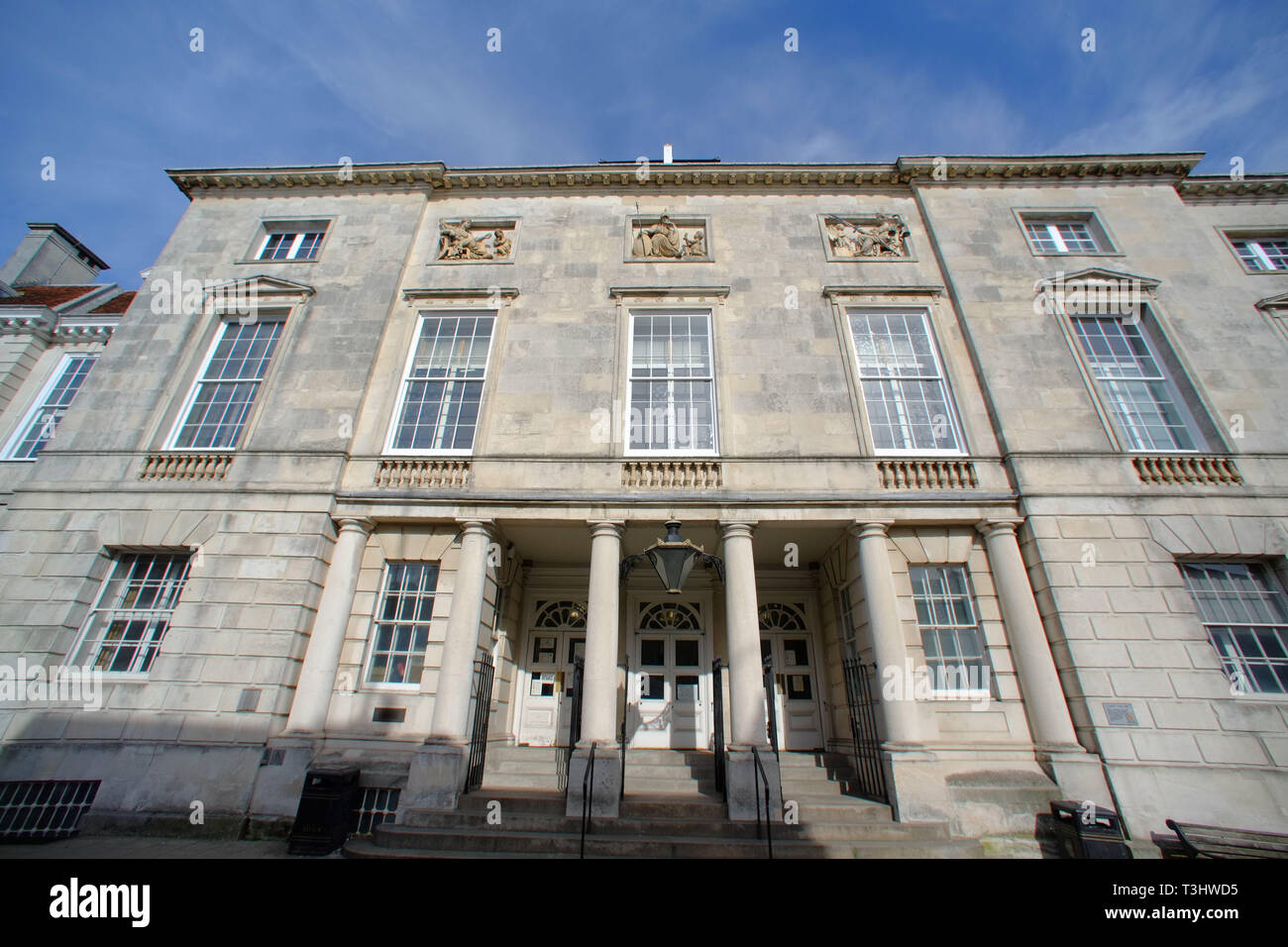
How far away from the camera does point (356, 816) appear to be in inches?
301

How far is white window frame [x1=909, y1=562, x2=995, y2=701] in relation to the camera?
8.23 m

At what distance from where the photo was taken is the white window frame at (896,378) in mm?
9672

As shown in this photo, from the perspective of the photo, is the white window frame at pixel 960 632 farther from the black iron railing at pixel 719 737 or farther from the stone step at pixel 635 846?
the black iron railing at pixel 719 737

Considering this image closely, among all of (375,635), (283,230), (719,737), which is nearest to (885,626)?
(719,737)

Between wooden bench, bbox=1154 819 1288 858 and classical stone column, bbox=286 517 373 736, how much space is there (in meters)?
11.5

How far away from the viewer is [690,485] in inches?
367

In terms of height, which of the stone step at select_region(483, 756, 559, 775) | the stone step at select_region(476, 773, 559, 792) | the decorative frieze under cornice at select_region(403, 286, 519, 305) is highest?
the decorative frieze under cornice at select_region(403, 286, 519, 305)

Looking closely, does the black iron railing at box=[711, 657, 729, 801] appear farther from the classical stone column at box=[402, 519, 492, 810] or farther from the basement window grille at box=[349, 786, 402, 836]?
the basement window grille at box=[349, 786, 402, 836]

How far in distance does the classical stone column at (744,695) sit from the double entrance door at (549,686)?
359 cm

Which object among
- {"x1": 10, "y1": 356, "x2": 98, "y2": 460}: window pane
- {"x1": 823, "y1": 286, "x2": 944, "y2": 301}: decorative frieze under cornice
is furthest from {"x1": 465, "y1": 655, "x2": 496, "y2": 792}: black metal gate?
{"x1": 10, "y1": 356, "x2": 98, "y2": 460}: window pane

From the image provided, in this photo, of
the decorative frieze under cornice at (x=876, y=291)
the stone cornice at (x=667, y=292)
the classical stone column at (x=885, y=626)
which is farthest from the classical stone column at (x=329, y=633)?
the decorative frieze under cornice at (x=876, y=291)

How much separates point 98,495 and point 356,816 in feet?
24.1

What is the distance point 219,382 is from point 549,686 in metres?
9.08
